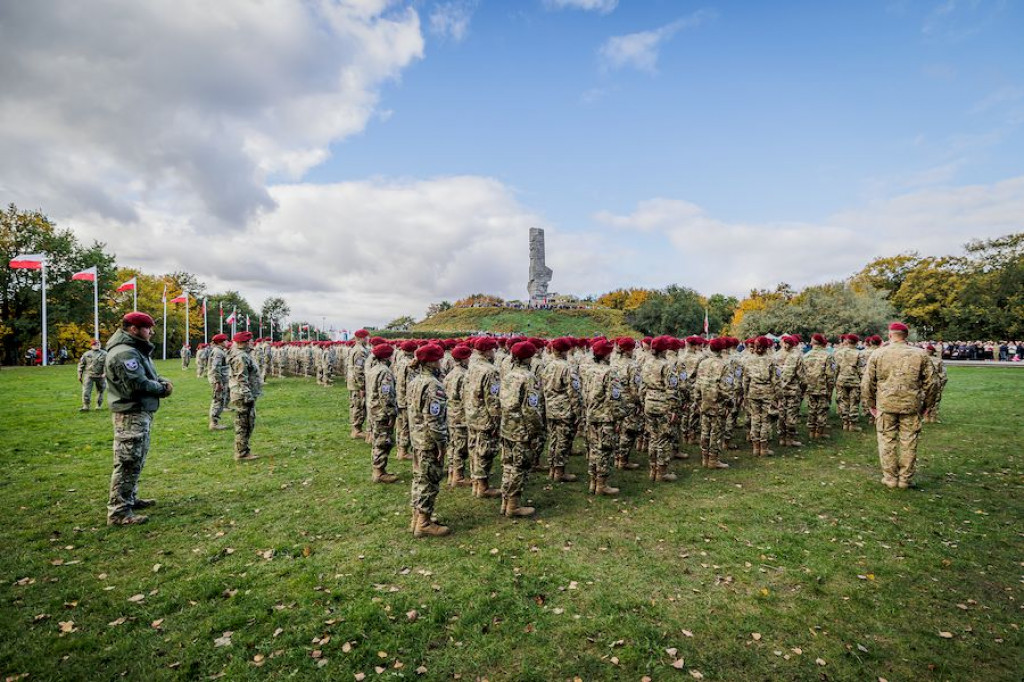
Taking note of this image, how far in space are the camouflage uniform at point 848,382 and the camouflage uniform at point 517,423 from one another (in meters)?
10.6

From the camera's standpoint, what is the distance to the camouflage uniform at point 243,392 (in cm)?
1016

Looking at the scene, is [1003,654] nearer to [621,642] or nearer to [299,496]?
[621,642]


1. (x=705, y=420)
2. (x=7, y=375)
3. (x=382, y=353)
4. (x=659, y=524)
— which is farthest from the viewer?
(x=7, y=375)

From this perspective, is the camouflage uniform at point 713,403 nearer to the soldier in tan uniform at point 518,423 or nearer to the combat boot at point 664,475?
the combat boot at point 664,475

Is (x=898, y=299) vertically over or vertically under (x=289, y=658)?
over

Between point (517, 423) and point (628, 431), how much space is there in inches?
132

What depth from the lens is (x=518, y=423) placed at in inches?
299

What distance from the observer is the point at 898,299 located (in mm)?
51188

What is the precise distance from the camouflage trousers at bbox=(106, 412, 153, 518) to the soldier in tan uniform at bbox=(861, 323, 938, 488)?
12427 millimetres

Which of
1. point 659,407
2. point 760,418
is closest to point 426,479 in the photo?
point 659,407

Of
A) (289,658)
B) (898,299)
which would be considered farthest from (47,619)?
(898,299)

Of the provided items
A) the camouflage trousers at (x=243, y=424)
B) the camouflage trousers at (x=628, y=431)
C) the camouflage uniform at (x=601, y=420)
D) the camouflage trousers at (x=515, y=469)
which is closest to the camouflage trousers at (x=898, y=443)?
the camouflage trousers at (x=628, y=431)

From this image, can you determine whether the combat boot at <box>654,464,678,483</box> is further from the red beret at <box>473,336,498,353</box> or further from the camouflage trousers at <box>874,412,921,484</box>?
the red beret at <box>473,336,498,353</box>

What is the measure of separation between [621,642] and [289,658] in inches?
120
